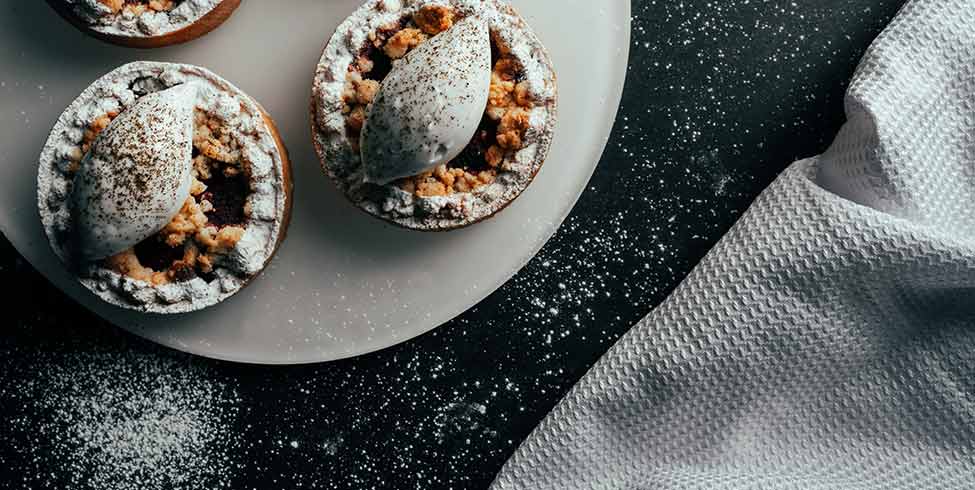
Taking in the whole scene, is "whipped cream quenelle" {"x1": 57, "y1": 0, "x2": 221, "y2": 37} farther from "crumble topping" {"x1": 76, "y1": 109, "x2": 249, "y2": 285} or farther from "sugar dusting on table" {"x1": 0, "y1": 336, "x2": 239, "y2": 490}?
"sugar dusting on table" {"x1": 0, "y1": 336, "x2": 239, "y2": 490}

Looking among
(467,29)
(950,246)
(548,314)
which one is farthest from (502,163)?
(950,246)

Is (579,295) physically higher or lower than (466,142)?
lower

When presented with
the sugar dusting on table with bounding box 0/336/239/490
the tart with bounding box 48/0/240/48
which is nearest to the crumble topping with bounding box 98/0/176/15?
the tart with bounding box 48/0/240/48

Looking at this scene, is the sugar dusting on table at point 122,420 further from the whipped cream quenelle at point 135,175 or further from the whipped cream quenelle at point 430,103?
the whipped cream quenelle at point 430,103

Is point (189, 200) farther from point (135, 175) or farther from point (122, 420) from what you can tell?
point (122, 420)

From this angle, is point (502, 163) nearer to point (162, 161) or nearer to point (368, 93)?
point (368, 93)

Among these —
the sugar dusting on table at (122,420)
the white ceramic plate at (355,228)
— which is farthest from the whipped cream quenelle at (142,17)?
the sugar dusting on table at (122,420)

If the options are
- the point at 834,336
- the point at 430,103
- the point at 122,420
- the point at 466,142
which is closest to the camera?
the point at 430,103

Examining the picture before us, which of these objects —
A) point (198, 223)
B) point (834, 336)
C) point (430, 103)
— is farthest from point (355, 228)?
point (834, 336)
